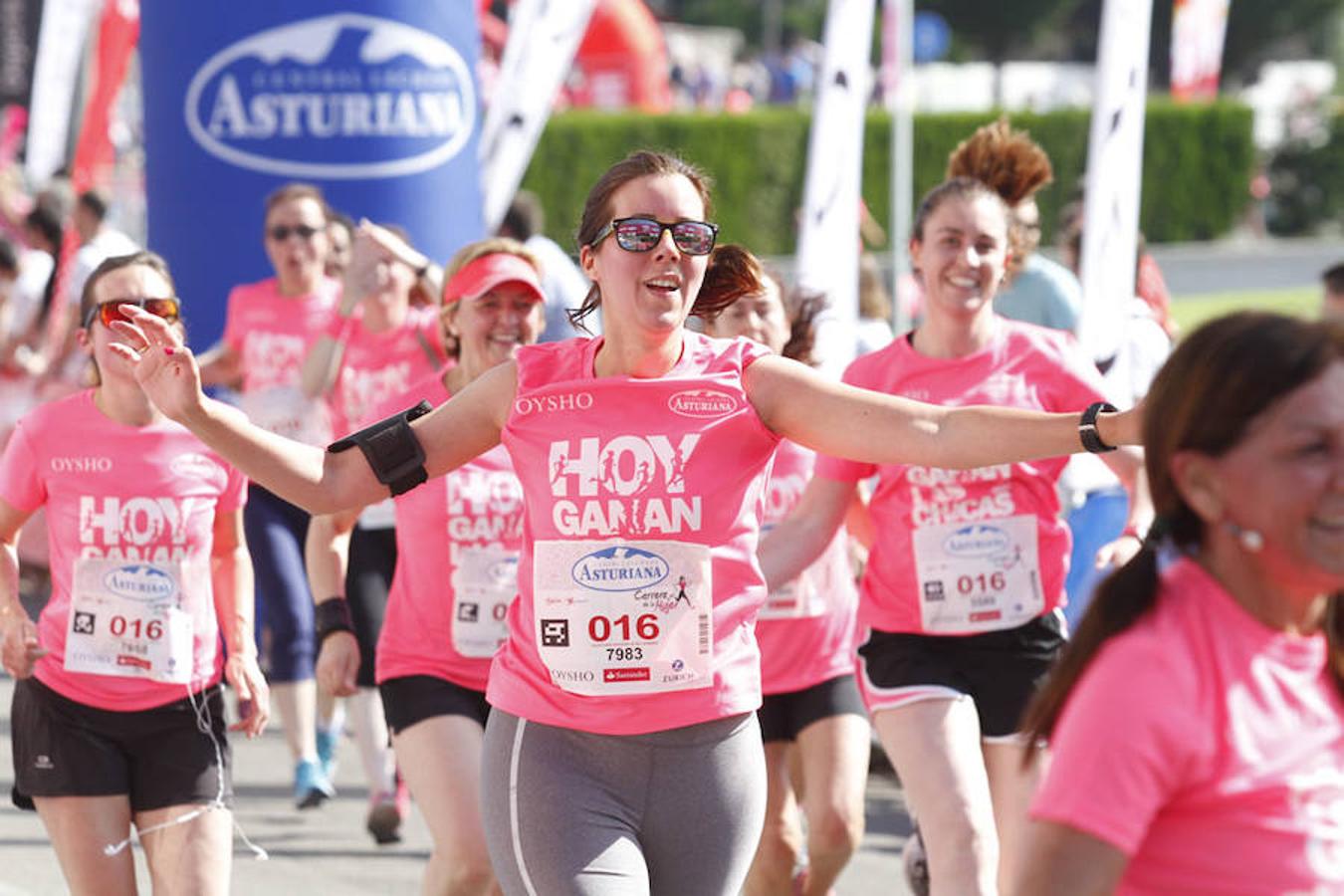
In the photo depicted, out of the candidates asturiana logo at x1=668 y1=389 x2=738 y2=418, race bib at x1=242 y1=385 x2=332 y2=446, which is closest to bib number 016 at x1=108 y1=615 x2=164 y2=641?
asturiana logo at x1=668 y1=389 x2=738 y2=418

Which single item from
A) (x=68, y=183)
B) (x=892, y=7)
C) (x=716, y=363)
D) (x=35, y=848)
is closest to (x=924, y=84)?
(x=892, y=7)

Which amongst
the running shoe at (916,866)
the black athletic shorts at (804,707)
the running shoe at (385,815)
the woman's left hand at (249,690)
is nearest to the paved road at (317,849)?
the running shoe at (385,815)

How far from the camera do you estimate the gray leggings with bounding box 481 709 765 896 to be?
3.88 m

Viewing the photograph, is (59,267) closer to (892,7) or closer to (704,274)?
(892,7)

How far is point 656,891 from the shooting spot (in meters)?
A: 3.99

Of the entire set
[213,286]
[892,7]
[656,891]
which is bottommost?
[656,891]

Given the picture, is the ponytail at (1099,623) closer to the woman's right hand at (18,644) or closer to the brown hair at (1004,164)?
the woman's right hand at (18,644)

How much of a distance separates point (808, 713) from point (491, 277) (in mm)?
1347

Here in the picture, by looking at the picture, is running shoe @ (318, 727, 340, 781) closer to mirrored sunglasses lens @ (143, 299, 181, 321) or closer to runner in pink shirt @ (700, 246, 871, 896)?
runner in pink shirt @ (700, 246, 871, 896)

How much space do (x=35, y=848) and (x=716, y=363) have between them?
4.41 metres

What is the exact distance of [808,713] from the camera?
5.85 meters

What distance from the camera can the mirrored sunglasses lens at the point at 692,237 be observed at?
12.9ft

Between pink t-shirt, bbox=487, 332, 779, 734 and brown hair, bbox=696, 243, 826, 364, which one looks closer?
pink t-shirt, bbox=487, 332, 779, 734

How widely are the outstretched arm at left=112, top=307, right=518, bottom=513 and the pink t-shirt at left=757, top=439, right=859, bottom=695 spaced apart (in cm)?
191
